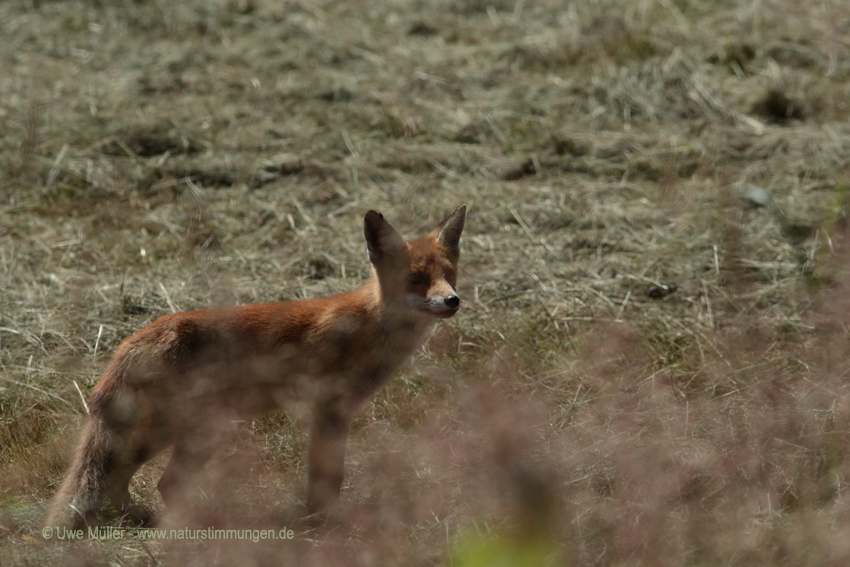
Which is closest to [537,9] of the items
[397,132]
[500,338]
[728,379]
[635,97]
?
[635,97]

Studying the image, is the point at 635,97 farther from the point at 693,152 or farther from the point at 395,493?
the point at 395,493

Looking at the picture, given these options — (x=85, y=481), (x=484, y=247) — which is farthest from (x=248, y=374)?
A: (x=484, y=247)

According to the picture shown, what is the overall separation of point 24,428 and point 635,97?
6927 millimetres

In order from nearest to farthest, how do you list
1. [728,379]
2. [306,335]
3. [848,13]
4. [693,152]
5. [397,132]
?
[306,335] < [728,379] < [693,152] < [397,132] < [848,13]

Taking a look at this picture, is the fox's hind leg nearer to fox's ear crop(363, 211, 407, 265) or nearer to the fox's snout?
the fox's snout

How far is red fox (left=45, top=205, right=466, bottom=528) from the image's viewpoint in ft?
13.6

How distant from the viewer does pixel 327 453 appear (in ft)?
14.2

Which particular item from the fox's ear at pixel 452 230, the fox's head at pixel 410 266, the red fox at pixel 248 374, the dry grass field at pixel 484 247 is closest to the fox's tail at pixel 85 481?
the red fox at pixel 248 374

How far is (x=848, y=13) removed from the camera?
9688mm

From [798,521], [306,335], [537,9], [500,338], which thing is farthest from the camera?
[537,9]

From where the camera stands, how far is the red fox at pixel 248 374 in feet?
13.6

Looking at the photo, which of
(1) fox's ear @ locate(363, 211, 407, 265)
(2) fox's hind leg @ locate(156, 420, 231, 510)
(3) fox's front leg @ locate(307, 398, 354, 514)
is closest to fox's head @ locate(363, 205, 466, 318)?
(1) fox's ear @ locate(363, 211, 407, 265)

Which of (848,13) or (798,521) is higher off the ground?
(848,13)

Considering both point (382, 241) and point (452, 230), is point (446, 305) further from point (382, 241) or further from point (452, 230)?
point (452, 230)
